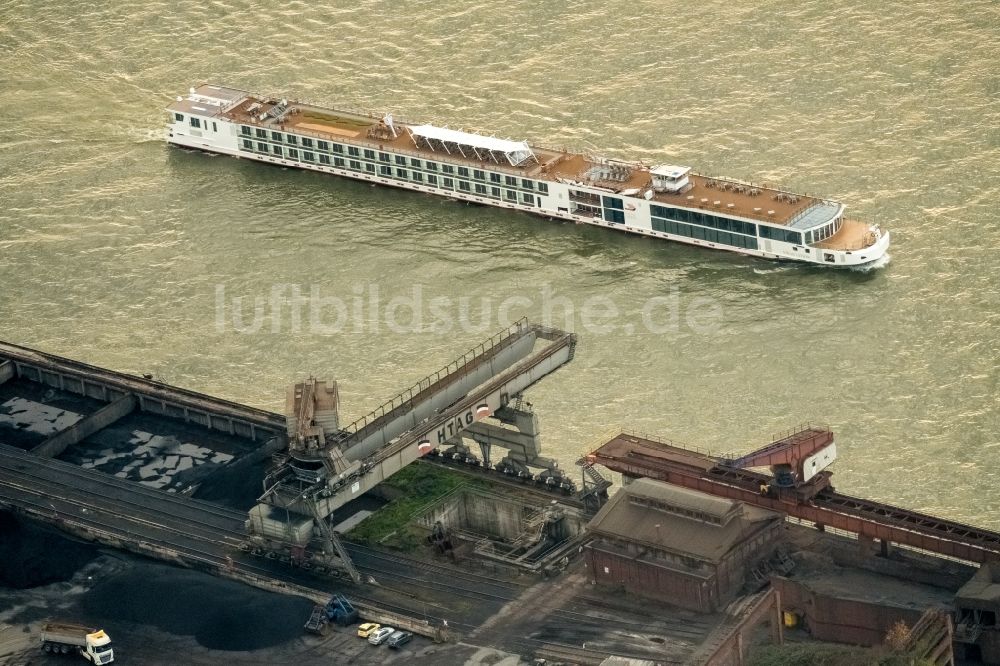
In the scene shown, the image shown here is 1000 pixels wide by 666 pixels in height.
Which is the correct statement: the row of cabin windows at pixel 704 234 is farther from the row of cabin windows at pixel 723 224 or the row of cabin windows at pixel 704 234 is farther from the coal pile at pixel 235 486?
the coal pile at pixel 235 486

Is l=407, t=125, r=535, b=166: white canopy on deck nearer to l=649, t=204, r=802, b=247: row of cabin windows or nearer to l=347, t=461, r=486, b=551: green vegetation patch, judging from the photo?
l=649, t=204, r=802, b=247: row of cabin windows

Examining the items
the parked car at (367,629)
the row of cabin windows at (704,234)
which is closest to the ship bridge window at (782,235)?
the row of cabin windows at (704,234)

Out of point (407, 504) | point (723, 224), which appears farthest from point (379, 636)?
point (723, 224)

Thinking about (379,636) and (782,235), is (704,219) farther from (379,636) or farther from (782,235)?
(379,636)

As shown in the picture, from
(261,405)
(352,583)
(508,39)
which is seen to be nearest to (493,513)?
(352,583)

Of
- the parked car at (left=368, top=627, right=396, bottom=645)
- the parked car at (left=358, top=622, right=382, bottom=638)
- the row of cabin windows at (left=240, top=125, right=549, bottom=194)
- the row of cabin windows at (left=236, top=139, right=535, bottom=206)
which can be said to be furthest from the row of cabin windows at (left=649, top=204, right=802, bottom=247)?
the parked car at (left=368, top=627, right=396, bottom=645)

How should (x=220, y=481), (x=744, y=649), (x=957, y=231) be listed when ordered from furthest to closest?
(x=957, y=231) → (x=220, y=481) → (x=744, y=649)

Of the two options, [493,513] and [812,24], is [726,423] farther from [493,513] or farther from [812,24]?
[812,24]
